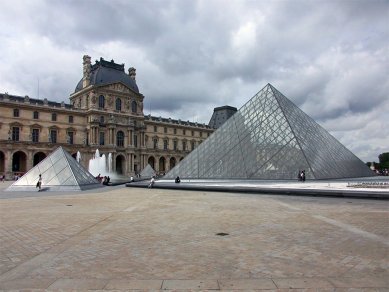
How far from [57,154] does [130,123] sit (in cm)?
4418

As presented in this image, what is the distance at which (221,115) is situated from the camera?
314 ft

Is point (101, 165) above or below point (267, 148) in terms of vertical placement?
above

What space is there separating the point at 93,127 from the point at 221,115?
43611 millimetres

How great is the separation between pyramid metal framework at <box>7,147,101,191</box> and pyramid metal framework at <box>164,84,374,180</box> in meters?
9.82

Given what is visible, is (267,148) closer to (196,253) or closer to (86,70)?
(196,253)

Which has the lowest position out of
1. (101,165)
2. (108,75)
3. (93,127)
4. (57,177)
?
(57,177)

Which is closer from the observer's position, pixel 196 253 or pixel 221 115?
pixel 196 253

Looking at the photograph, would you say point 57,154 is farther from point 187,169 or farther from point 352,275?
point 352,275

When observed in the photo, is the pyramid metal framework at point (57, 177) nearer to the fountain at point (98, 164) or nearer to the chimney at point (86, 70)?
the fountain at point (98, 164)

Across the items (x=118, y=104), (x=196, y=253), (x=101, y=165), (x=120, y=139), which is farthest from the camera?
(x=120, y=139)

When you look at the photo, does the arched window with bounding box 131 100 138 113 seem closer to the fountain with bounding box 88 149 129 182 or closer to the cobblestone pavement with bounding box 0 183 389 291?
the fountain with bounding box 88 149 129 182

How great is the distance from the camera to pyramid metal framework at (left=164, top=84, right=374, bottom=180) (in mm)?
25500

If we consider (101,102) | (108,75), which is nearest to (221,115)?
(108,75)

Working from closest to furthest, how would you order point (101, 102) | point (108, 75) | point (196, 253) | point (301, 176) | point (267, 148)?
point (196, 253) < point (301, 176) < point (267, 148) < point (101, 102) < point (108, 75)
